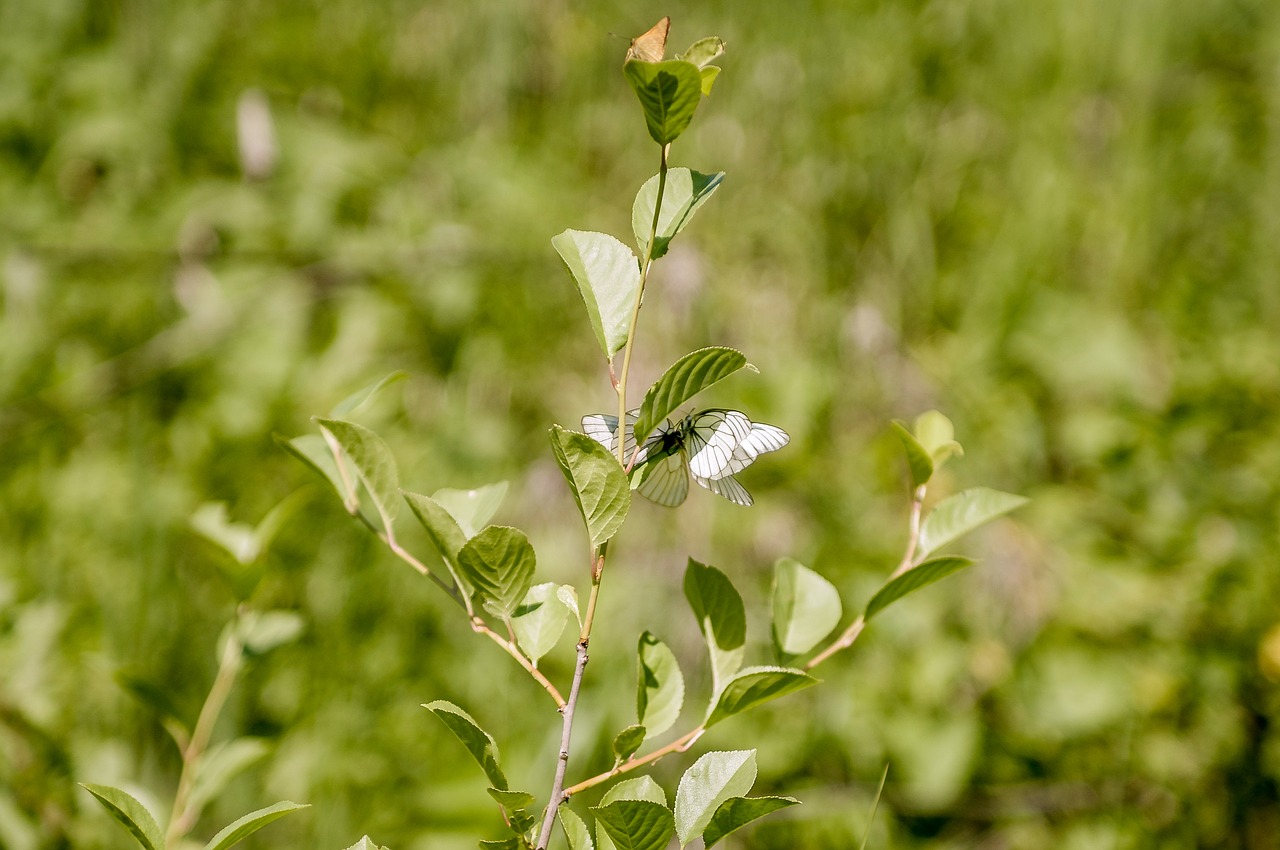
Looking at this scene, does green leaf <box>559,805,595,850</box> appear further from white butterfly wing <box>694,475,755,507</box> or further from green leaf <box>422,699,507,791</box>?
white butterfly wing <box>694,475,755,507</box>

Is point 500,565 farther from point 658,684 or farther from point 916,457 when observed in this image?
point 916,457

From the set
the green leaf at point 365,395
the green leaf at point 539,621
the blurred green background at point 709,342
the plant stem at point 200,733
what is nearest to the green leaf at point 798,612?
the green leaf at point 539,621

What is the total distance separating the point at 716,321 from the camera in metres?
1.69

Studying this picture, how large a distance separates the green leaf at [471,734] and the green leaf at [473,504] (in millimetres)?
106

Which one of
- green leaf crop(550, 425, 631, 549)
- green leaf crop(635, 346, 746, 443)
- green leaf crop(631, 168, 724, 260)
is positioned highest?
green leaf crop(631, 168, 724, 260)

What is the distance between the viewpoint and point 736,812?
15.6 inches

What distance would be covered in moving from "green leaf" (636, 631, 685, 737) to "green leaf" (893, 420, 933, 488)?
0.56 ft

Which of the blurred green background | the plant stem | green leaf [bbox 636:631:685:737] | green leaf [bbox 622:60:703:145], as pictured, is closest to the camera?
green leaf [bbox 622:60:703:145]

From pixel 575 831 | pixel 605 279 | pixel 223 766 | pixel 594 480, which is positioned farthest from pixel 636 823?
pixel 223 766

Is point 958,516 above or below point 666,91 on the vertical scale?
below

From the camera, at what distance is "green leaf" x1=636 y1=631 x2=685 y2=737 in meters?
0.46

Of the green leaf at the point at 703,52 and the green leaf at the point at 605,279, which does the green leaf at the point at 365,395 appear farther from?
the green leaf at the point at 703,52

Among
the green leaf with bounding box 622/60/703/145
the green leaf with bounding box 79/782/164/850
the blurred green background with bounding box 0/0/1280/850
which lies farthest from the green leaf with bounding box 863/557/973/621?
the blurred green background with bounding box 0/0/1280/850

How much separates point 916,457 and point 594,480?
0.70 ft
